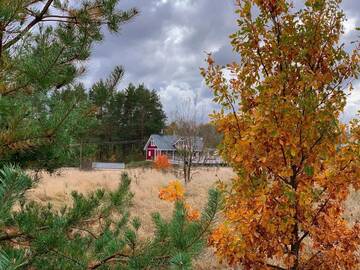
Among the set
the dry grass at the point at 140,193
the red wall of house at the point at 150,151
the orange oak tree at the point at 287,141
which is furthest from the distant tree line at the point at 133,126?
the orange oak tree at the point at 287,141

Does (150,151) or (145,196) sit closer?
(145,196)

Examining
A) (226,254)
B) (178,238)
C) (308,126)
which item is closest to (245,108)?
(308,126)

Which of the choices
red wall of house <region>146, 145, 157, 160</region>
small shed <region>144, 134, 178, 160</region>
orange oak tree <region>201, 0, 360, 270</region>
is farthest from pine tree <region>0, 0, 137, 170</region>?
red wall of house <region>146, 145, 157, 160</region>

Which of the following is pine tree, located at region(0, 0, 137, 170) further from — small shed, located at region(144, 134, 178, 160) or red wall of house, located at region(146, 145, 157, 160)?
red wall of house, located at region(146, 145, 157, 160)

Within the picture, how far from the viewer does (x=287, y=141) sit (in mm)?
3094

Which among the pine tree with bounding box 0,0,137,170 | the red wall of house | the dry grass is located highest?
the pine tree with bounding box 0,0,137,170

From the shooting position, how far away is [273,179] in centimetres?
343

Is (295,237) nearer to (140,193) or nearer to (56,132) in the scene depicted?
(56,132)

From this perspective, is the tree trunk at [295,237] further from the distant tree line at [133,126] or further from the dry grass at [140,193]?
the distant tree line at [133,126]

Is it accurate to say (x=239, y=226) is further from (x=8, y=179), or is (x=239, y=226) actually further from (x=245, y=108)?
(x=8, y=179)

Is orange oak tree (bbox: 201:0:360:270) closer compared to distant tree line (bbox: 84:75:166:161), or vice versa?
orange oak tree (bbox: 201:0:360:270)

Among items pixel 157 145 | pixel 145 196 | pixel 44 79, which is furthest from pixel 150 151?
pixel 44 79

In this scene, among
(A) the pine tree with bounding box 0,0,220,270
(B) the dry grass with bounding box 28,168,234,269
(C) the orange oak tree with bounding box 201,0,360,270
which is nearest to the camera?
(A) the pine tree with bounding box 0,0,220,270

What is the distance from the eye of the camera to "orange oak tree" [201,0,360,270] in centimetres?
311
